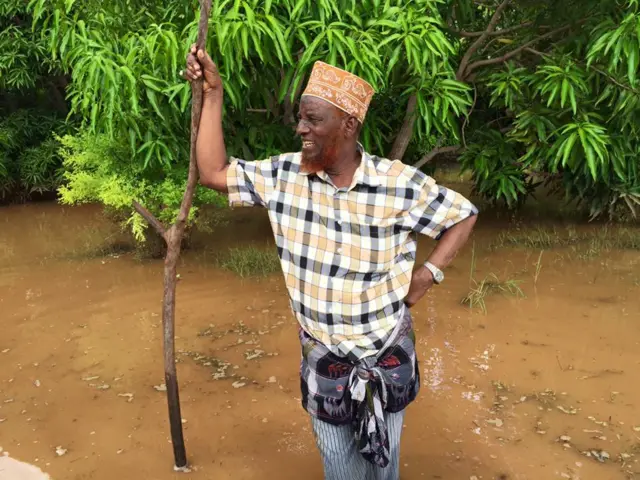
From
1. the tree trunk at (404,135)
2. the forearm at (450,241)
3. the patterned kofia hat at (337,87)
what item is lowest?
the tree trunk at (404,135)

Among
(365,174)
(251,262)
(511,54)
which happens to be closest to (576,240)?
(511,54)

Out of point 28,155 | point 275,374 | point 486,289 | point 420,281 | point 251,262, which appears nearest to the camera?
point 420,281

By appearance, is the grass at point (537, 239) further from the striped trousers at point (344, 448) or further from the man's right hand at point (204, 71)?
the man's right hand at point (204, 71)

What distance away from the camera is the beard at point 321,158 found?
5.47ft

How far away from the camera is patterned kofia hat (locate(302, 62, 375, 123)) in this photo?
164cm

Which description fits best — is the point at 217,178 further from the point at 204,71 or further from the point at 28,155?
the point at 28,155

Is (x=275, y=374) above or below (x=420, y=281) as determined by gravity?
below

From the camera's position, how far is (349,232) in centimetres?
170

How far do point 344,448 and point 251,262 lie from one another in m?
3.27

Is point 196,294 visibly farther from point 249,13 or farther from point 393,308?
point 393,308

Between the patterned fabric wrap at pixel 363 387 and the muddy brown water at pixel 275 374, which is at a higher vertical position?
the patterned fabric wrap at pixel 363 387

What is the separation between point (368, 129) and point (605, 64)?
181 cm

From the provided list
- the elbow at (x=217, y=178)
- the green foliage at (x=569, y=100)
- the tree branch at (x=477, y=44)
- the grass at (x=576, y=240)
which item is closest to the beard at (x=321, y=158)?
the elbow at (x=217, y=178)

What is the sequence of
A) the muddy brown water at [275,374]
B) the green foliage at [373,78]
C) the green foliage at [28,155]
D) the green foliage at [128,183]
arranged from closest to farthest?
the muddy brown water at [275,374], the green foliage at [373,78], the green foliage at [128,183], the green foliage at [28,155]
